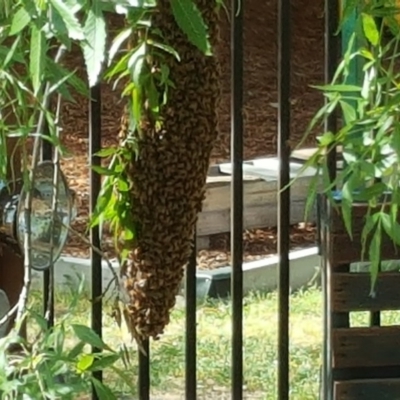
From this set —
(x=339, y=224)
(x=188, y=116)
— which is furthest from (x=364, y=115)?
(x=339, y=224)

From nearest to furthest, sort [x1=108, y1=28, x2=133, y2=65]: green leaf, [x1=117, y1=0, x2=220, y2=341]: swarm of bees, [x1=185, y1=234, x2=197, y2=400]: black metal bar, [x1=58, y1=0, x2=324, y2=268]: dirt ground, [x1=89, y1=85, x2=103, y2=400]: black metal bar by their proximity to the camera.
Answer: [x1=108, y1=28, x2=133, y2=65]: green leaf → [x1=117, y1=0, x2=220, y2=341]: swarm of bees → [x1=89, y1=85, x2=103, y2=400]: black metal bar → [x1=185, y1=234, x2=197, y2=400]: black metal bar → [x1=58, y1=0, x2=324, y2=268]: dirt ground

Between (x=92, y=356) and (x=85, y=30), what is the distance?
538 mm

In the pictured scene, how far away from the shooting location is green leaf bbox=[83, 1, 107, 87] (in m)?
1.29

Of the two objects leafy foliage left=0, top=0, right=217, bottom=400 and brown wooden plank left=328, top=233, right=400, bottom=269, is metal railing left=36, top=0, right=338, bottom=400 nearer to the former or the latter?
brown wooden plank left=328, top=233, right=400, bottom=269

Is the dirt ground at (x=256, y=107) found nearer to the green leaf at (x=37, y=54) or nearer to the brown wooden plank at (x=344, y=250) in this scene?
the brown wooden plank at (x=344, y=250)

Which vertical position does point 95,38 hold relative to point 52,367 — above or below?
above

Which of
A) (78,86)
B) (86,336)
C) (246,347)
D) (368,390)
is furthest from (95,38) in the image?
(246,347)

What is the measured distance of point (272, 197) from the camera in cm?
564

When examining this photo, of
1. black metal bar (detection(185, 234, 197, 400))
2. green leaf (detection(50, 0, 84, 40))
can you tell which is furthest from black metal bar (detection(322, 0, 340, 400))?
green leaf (detection(50, 0, 84, 40))

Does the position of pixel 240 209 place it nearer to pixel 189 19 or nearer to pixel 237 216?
pixel 237 216

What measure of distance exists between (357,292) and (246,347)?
71.9 inches

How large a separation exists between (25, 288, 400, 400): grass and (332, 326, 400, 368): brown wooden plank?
3.69ft

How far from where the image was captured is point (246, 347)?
4359mm

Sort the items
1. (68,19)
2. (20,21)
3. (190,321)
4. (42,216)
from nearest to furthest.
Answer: (68,19), (20,21), (42,216), (190,321)
